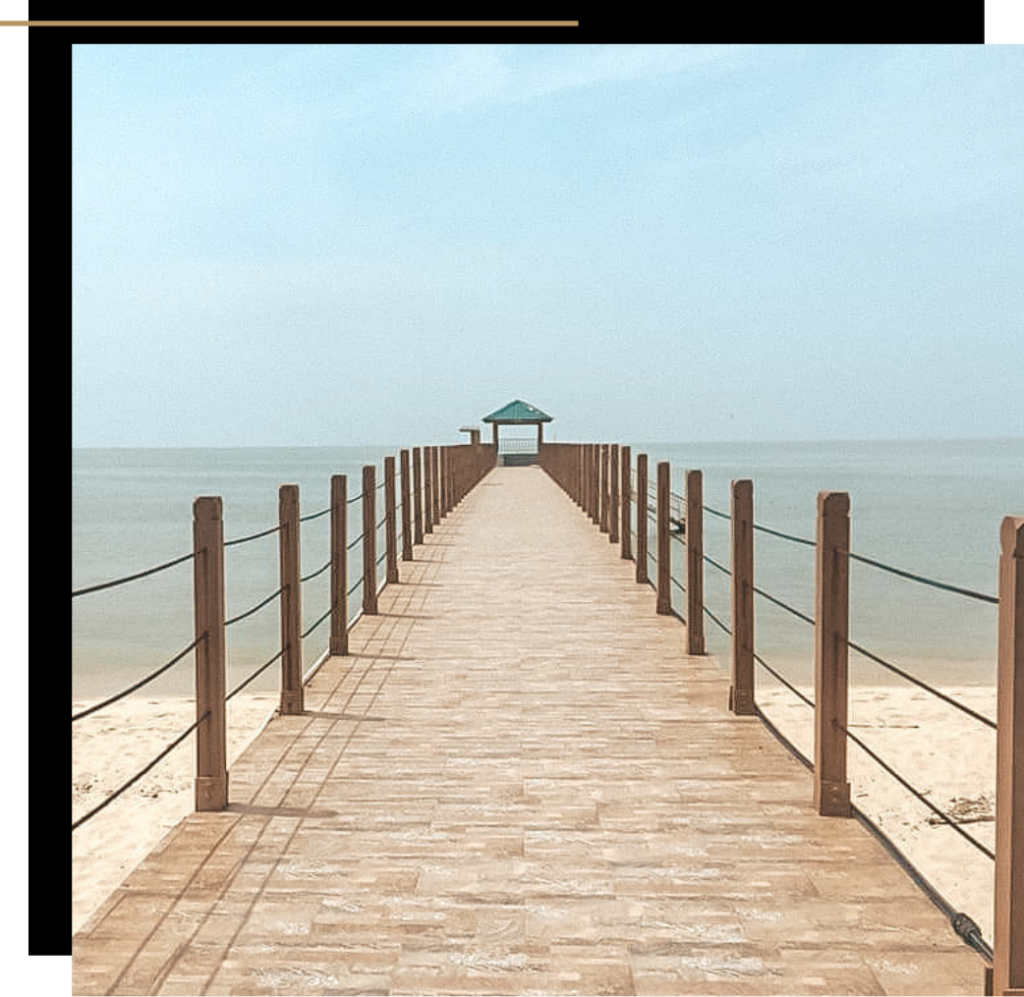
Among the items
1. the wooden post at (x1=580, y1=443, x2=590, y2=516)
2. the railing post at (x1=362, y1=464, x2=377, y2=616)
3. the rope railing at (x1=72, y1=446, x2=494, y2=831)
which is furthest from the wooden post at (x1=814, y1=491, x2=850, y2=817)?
the wooden post at (x1=580, y1=443, x2=590, y2=516)

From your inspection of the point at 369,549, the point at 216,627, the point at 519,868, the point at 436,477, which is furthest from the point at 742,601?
the point at 436,477

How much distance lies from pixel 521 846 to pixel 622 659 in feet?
9.78

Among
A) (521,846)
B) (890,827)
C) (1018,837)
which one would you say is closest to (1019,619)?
(1018,837)

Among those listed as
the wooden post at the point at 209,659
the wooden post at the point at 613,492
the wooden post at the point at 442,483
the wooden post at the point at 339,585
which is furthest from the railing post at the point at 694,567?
the wooden post at the point at 442,483

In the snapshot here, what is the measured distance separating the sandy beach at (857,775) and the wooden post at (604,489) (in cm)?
273

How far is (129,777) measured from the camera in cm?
1098

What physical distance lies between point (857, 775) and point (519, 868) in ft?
26.8

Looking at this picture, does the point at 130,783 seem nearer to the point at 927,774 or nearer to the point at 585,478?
the point at 927,774

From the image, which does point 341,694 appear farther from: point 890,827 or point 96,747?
point 96,747

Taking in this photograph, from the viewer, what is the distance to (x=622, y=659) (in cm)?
636

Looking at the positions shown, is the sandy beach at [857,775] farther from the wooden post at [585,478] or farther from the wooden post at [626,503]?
the wooden post at [585,478]
